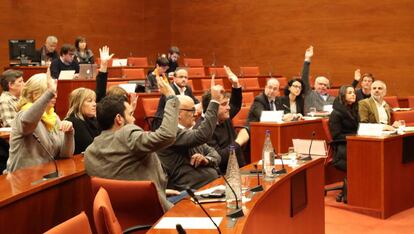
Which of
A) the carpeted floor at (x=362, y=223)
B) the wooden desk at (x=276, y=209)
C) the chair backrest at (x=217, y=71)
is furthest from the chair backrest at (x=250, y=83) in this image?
the wooden desk at (x=276, y=209)

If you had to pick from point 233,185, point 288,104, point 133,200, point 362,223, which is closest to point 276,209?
point 233,185

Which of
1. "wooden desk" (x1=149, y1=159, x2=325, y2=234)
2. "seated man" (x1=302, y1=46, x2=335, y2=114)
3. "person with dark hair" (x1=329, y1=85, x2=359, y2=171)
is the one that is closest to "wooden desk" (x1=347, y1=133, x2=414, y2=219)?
"person with dark hair" (x1=329, y1=85, x2=359, y2=171)

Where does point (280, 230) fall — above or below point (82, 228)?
below

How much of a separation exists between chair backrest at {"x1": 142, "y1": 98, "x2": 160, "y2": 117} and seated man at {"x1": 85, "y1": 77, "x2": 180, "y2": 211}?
4.56 meters

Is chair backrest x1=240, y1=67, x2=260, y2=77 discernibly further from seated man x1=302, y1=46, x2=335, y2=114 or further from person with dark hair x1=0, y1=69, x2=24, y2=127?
person with dark hair x1=0, y1=69, x2=24, y2=127

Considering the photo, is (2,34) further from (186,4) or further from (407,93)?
(407,93)

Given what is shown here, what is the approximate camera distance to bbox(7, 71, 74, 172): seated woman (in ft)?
11.4

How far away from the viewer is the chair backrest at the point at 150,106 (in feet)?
25.8

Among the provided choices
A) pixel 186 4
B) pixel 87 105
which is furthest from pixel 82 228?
pixel 186 4

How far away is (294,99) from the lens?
25.2 ft

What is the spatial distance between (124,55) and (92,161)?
1175cm

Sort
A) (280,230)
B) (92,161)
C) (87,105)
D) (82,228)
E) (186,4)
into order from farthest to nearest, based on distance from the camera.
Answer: (186,4) → (87,105) → (280,230) → (92,161) → (82,228)

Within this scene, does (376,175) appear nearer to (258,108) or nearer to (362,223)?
(362,223)

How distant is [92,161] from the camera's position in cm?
324
